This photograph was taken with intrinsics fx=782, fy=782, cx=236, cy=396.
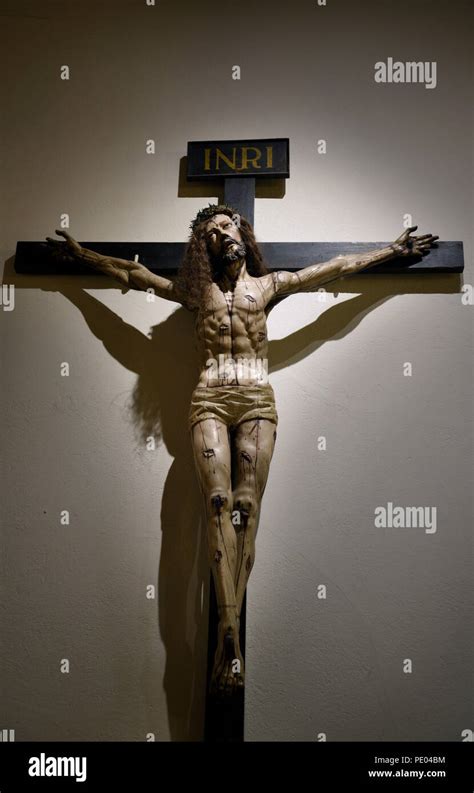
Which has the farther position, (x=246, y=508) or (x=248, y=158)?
(x=248, y=158)

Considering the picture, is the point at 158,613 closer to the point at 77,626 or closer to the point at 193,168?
the point at 77,626

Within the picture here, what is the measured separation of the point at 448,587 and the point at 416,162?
2.04m

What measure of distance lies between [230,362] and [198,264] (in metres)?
0.47

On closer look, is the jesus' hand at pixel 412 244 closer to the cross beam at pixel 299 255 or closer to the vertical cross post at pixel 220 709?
the cross beam at pixel 299 255

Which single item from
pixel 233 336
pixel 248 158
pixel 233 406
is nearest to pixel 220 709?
pixel 233 406

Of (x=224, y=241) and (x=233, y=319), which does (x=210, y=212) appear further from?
(x=233, y=319)

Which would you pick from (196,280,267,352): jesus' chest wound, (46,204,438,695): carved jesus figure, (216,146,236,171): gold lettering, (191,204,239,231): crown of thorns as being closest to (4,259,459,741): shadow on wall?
(46,204,438,695): carved jesus figure

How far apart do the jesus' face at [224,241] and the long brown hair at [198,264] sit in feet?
0.09

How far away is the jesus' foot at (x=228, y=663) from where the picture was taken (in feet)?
9.45

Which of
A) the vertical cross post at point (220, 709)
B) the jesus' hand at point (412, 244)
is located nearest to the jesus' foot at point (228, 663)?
the vertical cross post at point (220, 709)

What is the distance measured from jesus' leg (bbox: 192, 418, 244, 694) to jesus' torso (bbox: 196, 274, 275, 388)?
0.23 meters

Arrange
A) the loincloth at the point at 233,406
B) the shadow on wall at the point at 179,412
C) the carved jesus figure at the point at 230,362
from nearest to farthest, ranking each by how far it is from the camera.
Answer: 1. the carved jesus figure at the point at 230,362
2. the loincloth at the point at 233,406
3. the shadow on wall at the point at 179,412

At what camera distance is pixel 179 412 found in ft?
11.7
